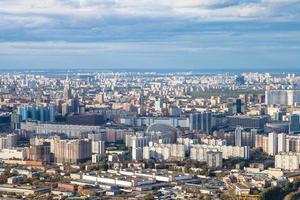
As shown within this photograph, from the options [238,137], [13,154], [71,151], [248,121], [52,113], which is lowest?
[13,154]

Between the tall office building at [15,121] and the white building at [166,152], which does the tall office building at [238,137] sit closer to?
the white building at [166,152]

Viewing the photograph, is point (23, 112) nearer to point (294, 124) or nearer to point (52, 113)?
point (52, 113)

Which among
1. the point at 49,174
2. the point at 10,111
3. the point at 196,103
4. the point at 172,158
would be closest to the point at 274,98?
the point at 196,103

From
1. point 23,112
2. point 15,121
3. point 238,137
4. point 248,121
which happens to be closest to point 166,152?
point 238,137

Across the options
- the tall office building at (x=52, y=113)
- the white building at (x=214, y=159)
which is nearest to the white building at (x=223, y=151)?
the white building at (x=214, y=159)

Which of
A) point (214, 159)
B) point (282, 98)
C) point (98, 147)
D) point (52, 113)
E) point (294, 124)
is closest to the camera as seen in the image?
point (214, 159)

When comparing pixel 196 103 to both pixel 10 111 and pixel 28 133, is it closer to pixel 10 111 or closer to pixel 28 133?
pixel 10 111

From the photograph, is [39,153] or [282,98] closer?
[39,153]

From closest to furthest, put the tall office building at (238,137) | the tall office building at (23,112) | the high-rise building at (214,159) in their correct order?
the high-rise building at (214,159)
the tall office building at (238,137)
the tall office building at (23,112)
